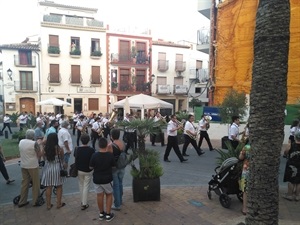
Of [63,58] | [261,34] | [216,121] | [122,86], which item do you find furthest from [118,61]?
[261,34]

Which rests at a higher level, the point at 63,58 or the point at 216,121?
the point at 63,58

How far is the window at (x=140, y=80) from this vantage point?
32750mm

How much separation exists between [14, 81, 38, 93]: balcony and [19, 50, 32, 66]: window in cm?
214

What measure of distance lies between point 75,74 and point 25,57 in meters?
5.46

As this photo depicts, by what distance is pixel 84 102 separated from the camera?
30.3 meters

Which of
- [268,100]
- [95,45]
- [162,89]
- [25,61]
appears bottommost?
[268,100]

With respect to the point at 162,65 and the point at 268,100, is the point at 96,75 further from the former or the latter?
the point at 268,100

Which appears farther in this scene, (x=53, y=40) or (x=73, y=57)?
(x=73, y=57)

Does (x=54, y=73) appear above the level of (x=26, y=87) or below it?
above

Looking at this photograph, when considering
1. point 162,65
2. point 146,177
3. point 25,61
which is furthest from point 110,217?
point 162,65

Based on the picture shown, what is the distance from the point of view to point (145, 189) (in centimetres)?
541

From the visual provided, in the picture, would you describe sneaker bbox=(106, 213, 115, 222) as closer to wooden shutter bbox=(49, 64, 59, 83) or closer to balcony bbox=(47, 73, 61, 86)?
balcony bbox=(47, 73, 61, 86)

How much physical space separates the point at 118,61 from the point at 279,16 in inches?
1162

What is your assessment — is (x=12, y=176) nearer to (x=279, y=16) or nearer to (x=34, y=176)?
(x=34, y=176)
